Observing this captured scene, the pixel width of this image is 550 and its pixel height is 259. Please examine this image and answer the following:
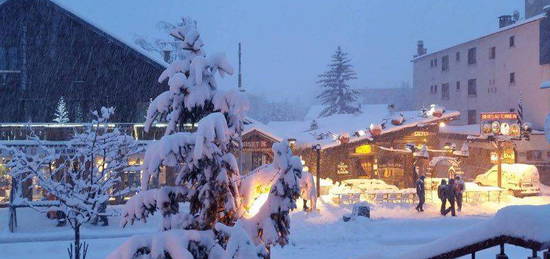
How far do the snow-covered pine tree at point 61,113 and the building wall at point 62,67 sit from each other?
263mm

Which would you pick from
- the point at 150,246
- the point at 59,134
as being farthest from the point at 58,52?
the point at 150,246

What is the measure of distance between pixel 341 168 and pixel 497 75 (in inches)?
671

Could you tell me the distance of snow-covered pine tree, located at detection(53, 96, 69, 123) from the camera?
2443cm

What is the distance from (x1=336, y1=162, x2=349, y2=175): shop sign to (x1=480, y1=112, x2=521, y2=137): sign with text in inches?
321

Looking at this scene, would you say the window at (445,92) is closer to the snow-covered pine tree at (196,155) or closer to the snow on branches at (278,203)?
the snow on branches at (278,203)

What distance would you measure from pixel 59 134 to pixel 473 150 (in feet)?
97.6

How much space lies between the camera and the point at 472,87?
141 feet

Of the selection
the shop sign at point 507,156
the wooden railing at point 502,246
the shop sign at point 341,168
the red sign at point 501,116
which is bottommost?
the shop sign at point 341,168

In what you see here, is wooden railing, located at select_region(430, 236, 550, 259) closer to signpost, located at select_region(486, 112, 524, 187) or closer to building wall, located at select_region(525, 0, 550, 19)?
signpost, located at select_region(486, 112, 524, 187)

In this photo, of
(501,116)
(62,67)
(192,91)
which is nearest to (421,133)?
(501,116)

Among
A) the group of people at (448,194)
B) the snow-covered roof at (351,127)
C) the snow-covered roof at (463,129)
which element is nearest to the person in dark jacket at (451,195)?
the group of people at (448,194)

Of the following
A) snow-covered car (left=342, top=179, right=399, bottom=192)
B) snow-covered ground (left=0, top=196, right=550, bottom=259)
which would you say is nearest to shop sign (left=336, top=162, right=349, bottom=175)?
snow-covered car (left=342, top=179, right=399, bottom=192)

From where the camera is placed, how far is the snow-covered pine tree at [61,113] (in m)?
24.4

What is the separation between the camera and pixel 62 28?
2598 centimetres
